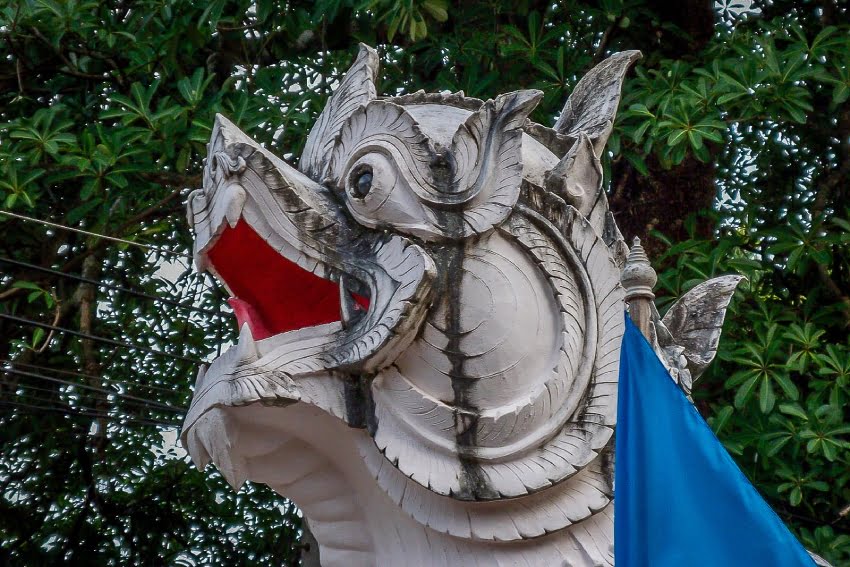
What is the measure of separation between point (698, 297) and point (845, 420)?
1.87 m

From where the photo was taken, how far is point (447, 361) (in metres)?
2.90

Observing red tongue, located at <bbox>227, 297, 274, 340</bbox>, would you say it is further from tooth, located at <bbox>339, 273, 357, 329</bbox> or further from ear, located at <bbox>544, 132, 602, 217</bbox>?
ear, located at <bbox>544, 132, 602, 217</bbox>

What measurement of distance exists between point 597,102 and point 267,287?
37.9 inches

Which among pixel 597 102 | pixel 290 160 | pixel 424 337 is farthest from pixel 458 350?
pixel 290 160

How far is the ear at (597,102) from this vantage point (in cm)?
335

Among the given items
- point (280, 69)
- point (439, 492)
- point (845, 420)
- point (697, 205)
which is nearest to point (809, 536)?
point (845, 420)

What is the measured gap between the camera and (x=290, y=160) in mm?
5488

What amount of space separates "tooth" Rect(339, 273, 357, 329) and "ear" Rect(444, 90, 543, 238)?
0.85ft

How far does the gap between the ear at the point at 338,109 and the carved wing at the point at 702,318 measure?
953 mm

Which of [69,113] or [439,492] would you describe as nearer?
[439,492]

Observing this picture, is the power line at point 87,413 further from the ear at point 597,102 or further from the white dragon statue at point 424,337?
the ear at point 597,102

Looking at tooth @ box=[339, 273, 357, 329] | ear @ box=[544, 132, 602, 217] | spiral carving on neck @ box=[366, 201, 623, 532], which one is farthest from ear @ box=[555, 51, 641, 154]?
tooth @ box=[339, 273, 357, 329]

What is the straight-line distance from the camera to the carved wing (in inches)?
137

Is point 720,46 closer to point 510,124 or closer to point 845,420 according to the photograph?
point 845,420
